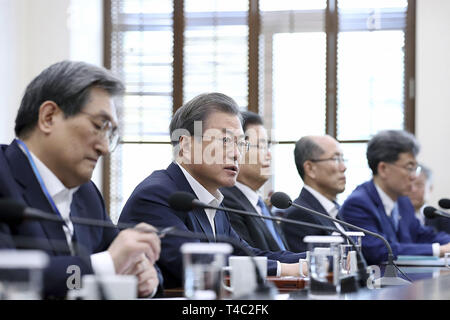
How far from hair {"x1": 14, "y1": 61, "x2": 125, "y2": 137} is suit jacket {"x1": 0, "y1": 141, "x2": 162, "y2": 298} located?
0.32ft

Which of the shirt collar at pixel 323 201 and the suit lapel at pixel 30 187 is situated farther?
the shirt collar at pixel 323 201

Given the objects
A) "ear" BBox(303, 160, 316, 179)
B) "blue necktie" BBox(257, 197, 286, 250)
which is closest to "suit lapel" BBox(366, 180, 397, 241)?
"ear" BBox(303, 160, 316, 179)

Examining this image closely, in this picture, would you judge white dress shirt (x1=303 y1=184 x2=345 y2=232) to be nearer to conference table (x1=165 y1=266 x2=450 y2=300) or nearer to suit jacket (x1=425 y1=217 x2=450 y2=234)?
suit jacket (x1=425 y1=217 x2=450 y2=234)

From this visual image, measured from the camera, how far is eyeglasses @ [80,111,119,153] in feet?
7.01

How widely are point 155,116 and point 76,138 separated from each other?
4.94m

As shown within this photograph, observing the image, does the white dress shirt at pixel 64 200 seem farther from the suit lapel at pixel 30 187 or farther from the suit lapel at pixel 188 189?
the suit lapel at pixel 188 189

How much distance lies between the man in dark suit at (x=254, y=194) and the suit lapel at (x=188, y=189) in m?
0.66

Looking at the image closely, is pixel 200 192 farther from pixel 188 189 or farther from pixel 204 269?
pixel 204 269

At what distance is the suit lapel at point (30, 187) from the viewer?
2.09 meters

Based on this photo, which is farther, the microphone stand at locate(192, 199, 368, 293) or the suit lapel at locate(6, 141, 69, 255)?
the microphone stand at locate(192, 199, 368, 293)

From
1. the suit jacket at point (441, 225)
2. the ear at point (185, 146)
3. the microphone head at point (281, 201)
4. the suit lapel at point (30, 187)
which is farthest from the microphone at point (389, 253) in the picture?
the suit jacket at point (441, 225)

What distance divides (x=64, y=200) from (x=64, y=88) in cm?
39

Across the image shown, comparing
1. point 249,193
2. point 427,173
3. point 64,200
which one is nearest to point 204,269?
point 64,200
